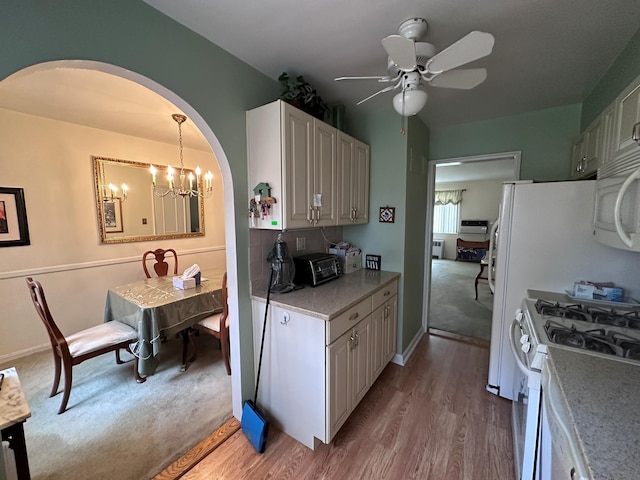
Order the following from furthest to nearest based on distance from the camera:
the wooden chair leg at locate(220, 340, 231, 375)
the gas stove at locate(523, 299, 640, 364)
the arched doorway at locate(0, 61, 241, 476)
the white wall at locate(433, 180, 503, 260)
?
the white wall at locate(433, 180, 503, 260) < the wooden chair leg at locate(220, 340, 231, 375) < the arched doorway at locate(0, 61, 241, 476) < the gas stove at locate(523, 299, 640, 364)

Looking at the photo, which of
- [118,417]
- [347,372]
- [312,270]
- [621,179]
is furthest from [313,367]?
[621,179]

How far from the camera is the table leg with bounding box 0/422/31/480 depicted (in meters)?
1.02

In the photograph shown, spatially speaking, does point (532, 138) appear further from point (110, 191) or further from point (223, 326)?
point (110, 191)

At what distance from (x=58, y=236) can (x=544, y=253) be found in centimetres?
455

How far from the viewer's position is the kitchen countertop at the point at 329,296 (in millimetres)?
1534

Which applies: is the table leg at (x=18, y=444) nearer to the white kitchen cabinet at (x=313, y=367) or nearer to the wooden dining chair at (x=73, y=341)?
the wooden dining chair at (x=73, y=341)

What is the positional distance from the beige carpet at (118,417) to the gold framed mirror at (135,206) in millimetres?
1503

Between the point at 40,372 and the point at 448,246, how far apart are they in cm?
942

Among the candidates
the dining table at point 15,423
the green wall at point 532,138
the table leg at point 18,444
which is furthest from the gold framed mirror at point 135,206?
the green wall at point 532,138

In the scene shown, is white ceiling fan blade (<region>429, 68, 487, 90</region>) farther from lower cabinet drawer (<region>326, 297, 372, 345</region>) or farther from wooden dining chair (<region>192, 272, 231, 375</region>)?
wooden dining chair (<region>192, 272, 231, 375</region>)

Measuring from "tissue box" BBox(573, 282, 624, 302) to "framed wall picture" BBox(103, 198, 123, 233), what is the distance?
450 cm

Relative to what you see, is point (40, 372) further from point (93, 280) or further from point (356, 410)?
point (356, 410)

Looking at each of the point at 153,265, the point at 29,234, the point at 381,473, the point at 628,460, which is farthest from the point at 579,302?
the point at 29,234

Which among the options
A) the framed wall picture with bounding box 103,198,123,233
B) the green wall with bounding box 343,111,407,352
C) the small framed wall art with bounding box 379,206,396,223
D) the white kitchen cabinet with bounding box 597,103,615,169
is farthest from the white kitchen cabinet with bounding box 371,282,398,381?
the framed wall picture with bounding box 103,198,123,233
